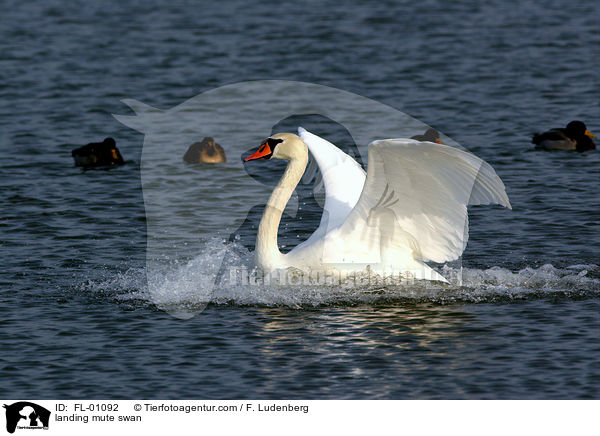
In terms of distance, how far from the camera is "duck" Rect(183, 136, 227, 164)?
59.5 feet

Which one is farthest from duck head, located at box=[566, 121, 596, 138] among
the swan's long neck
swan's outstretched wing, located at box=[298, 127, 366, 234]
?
the swan's long neck

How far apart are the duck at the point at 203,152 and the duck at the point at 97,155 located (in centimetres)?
113

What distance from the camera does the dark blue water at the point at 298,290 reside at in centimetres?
950

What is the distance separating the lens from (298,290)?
11.3 metres

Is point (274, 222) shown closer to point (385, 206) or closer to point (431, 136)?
point (385, 206)

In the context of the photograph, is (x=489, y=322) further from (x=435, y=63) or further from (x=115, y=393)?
(x=435, y=63)

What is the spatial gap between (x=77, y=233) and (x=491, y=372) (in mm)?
6579

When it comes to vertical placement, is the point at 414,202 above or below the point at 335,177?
below

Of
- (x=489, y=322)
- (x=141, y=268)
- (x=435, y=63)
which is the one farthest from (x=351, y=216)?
(x=435, y=63)

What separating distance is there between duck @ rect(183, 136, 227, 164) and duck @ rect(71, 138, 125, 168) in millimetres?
1129

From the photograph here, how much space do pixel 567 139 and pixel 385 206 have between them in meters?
8.24
